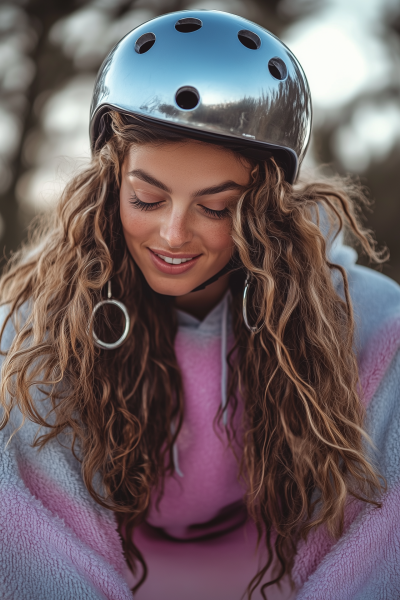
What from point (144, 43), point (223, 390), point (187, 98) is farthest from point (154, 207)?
point (223, 390)

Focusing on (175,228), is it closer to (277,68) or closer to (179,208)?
(179,208)

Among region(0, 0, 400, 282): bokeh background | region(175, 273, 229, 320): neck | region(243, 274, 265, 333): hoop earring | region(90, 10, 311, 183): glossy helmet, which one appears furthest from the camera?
region(0, 0, 400, 282): bokeh background

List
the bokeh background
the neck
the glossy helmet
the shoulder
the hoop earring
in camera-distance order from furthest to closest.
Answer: the bokeh background → the neck → the shoulder → the hoop earring → the glossy helmet

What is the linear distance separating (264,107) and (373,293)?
0.58m

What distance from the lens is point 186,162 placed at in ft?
3.72

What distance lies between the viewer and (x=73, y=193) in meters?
1.38

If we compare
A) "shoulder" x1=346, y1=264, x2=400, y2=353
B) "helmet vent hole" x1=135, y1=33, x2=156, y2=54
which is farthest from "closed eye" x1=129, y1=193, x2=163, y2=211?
"shoulder" x1=346, y1=264, x2=400, y2=353

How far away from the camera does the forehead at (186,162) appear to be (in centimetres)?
113

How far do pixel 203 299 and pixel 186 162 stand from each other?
0.49 meters

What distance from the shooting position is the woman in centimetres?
113

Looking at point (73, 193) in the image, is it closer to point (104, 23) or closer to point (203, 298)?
point (203, 298)

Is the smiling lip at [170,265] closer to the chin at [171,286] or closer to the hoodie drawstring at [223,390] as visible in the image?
the chin at [171,286]

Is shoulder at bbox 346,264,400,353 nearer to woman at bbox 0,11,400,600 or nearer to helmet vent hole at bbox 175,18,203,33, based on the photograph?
woman at bbox 0,11,400,600

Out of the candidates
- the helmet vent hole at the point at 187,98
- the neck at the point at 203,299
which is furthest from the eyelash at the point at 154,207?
the neck at the point at 203,299
